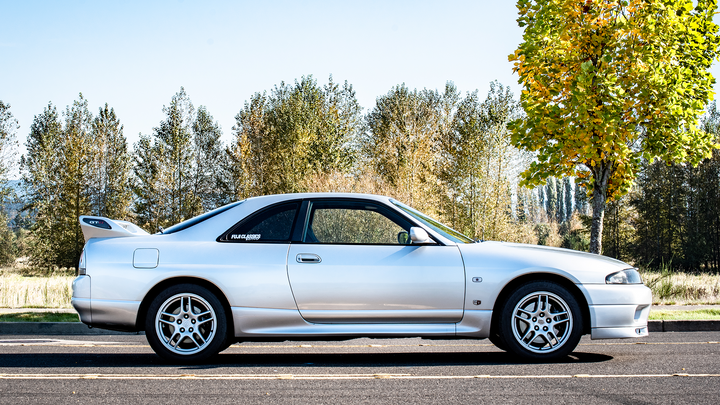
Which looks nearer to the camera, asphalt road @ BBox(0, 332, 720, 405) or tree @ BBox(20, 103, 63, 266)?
asphalt road @ BBox(0, 332, 720, 405)

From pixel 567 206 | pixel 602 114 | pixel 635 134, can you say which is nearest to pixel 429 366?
pixel 602 114

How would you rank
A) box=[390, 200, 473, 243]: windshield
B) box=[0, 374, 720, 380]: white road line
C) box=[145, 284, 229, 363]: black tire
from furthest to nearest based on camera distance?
box=[390, 200, 473, 243]: windshield < box=[145, 284, 229, 363]: black tire < box=[0, 374, 720, 380]: white road line

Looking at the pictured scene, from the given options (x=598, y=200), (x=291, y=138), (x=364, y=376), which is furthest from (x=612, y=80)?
(x=291, y=138)

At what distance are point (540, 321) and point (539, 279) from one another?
0.39 metres

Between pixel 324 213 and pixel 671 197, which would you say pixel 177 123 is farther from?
pixel 324 213

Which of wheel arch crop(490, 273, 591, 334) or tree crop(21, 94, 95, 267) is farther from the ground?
tree crop(21, 94, 95, 267)

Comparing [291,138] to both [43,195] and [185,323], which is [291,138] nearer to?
[43,195]

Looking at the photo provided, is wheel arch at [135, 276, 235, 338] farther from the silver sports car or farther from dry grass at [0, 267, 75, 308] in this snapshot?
dry grass at [0, 267, 75, 308]

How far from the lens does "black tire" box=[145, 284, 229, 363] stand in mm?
5605

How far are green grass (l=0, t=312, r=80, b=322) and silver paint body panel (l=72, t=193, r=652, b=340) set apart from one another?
4.68 metres

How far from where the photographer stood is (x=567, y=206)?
130 metres

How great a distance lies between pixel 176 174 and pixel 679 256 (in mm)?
34494

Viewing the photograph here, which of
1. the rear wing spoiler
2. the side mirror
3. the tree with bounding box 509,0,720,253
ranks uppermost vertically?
the tree with bounding box 509,0,720,253

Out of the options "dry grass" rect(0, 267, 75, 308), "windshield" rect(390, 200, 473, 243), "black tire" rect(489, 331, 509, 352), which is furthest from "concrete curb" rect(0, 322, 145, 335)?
"black tire" rect(489, 331, 509, 352)
